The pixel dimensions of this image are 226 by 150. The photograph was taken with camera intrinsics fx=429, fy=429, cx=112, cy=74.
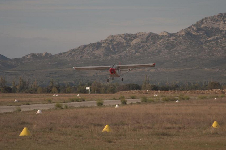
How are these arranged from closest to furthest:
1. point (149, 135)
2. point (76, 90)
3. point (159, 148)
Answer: point (159, 148) → point (149, 135) → point (76, 90)

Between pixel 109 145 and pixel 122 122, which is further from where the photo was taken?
pixel 122 122

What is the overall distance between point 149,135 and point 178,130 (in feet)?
7.88

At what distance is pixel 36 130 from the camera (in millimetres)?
21688

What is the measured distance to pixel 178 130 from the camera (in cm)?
2216

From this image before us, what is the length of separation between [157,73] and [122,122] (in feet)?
562

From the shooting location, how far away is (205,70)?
18300 cm

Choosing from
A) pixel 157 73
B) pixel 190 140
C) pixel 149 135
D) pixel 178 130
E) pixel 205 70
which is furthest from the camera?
pixel 157 73

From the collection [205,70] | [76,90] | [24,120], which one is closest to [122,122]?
[24,120]

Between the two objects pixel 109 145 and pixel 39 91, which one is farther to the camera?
pixel 39 91

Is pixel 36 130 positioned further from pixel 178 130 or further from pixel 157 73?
pixel 157 73

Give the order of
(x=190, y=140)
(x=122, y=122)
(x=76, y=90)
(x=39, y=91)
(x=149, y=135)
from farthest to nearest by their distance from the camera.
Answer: (x=76, y=90) → (x=39, y=91) → (x=122, y=122) → (x=149, y=135) → (x=190, y=140)

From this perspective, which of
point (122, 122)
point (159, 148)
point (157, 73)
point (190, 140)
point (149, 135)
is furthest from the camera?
point (157, 73)

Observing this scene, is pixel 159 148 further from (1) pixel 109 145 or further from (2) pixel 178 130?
(2) pixel 178 130

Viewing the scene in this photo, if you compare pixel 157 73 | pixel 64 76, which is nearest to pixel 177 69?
pixel 157 73
